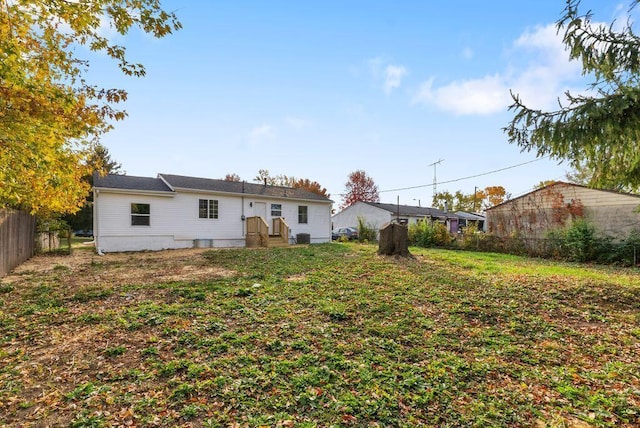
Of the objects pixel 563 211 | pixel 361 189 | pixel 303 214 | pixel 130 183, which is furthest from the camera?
pixel 361 189

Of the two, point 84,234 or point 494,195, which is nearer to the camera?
point 84,234

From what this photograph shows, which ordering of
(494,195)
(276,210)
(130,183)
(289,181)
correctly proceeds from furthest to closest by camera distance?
(494,195) < (289,181) < (276,210) < (130,183)

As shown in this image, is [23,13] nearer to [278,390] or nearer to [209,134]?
[278,390]

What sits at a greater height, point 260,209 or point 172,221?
point 260,209

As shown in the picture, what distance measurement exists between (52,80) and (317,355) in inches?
259

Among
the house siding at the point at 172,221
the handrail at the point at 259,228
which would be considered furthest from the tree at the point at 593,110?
the house siding at the point at 172,221

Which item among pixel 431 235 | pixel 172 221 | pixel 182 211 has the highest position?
pixel 182 211

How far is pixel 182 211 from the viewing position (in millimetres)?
14523

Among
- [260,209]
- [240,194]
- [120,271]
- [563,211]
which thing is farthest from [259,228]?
[563,211]

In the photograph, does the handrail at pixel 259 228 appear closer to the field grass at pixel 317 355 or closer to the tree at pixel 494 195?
the field grass at pixel 317 355

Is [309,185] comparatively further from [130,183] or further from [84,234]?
[130,183]

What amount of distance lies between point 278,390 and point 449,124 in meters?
13.6

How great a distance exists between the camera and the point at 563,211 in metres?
15.8

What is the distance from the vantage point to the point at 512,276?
7.79 m
